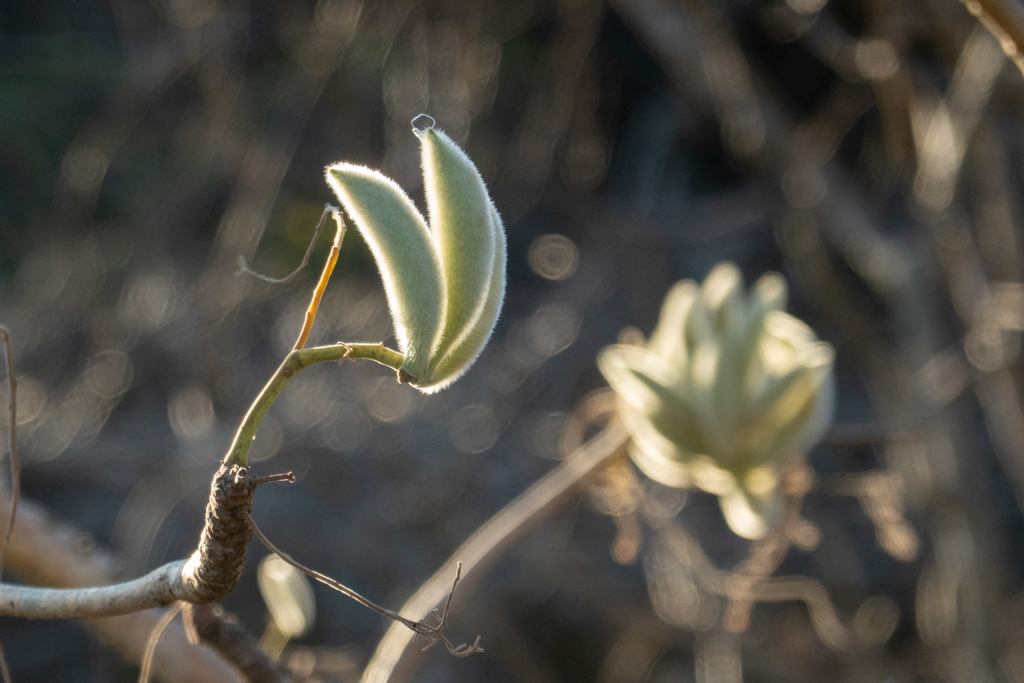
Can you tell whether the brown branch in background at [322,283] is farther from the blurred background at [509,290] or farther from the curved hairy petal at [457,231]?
the blurred background at [509,290]

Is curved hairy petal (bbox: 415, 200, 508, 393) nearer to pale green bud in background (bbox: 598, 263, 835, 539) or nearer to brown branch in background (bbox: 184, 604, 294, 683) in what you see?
brown branch in background (bbox: 184, 604, 294, 683)

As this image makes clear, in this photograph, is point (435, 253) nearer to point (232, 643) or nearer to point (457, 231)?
point (457, 231)

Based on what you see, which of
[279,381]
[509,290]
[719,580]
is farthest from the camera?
[509,290]

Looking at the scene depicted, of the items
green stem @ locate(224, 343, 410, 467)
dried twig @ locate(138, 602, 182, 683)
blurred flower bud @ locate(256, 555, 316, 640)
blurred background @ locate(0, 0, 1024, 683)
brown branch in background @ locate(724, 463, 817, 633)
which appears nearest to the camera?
green stem @ locate(224, 343, 410, 467)

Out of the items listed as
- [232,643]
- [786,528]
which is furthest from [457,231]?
[786,528]

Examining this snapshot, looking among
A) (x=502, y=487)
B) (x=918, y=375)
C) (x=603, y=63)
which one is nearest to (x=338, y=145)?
(x=603, y=63)

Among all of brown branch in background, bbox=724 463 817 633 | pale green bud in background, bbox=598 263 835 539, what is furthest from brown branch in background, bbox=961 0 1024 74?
brown branch in background, bbox=724 463 817 633

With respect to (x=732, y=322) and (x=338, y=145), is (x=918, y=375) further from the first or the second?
(x=338, y=145)
